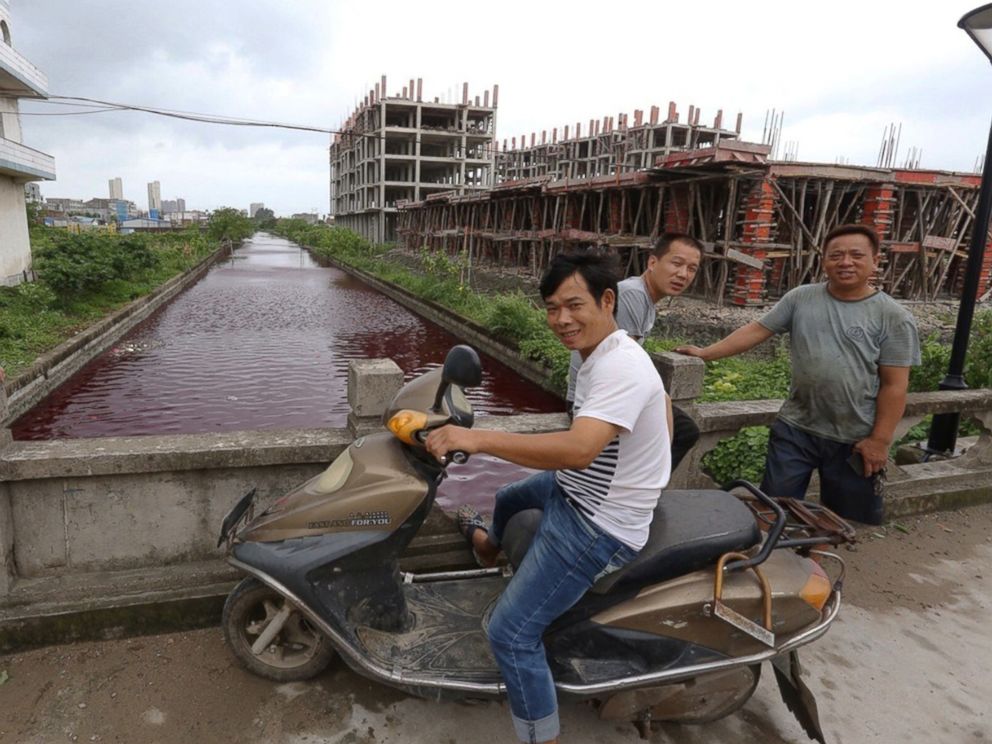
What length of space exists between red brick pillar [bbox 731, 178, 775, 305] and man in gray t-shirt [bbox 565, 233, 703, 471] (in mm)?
12483

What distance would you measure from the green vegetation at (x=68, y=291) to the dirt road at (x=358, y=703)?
9.21 meters

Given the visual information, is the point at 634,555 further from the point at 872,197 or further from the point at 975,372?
the point at 872,197

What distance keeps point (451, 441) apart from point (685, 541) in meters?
0.92

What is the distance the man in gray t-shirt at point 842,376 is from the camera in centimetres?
295

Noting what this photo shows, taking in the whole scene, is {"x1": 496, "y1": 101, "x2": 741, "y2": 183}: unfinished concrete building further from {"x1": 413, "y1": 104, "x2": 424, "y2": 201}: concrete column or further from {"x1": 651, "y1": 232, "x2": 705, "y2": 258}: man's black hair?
{"x1": 651, "y1": 232, "x2": 705, "y2": 258}: man's black hair

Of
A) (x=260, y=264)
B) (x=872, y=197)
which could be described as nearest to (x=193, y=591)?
(x=872, y=197)

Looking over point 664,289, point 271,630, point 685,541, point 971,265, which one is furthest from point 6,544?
point 971,265

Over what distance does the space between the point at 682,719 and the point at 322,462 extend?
75.2 inches

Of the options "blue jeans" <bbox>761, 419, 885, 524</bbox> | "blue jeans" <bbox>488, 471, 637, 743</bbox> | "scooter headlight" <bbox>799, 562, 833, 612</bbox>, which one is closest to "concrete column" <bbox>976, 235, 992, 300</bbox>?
"blue jeans" <bbox>761, 419, 885, 524</bbox>

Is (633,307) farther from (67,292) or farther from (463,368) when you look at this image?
(67,292)

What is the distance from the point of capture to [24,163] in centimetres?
1823

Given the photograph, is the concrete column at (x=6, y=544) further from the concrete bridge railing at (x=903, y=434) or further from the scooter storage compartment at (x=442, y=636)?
the concrete bridge railing at (x=903, y=434)

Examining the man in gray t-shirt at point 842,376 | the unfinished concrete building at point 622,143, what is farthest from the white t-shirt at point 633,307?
the unfinished concrete building at point 622,143

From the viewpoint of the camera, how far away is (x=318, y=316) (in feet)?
66.6
